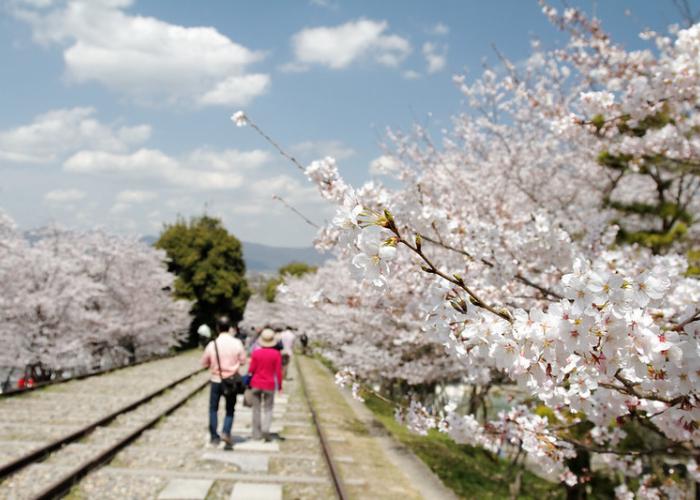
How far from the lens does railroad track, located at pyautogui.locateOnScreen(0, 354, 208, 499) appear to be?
614 centimetres

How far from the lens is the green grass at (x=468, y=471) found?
10141 millimetres

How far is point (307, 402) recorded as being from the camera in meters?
14.8

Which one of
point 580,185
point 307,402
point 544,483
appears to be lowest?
point 544,483

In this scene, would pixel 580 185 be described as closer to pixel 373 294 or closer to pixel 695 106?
pixel 373 294

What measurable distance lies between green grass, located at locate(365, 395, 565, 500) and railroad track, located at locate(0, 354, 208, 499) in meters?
4.16

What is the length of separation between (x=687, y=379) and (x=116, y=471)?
22.9ft

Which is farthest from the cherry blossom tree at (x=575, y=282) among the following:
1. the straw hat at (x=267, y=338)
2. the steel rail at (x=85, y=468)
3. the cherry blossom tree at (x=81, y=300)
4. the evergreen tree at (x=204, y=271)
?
the evergreen tree at (x=204, y=271)

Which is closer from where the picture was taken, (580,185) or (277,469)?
(277,469)

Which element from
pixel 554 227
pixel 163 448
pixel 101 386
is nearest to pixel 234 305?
pixel 101 386

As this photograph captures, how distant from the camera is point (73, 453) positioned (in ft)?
25.3

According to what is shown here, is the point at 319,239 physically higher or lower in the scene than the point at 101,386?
higher

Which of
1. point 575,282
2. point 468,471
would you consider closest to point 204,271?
point 468,471

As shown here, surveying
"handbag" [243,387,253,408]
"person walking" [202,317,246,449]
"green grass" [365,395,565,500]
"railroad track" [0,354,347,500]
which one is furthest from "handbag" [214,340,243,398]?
"green grass" [365,395,565,500]

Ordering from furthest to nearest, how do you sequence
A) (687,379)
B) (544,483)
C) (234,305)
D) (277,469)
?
(234,305) → (544,483) → (277,469) → (687,379)
